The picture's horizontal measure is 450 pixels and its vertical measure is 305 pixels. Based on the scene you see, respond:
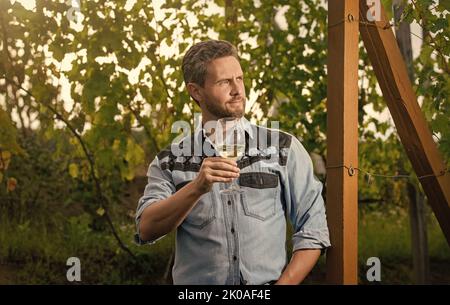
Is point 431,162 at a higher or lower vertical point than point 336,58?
lower

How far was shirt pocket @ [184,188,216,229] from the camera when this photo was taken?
8.86 feet

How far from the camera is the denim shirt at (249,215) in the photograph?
269 cm

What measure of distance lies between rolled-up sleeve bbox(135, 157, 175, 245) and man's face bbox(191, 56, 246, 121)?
254mm

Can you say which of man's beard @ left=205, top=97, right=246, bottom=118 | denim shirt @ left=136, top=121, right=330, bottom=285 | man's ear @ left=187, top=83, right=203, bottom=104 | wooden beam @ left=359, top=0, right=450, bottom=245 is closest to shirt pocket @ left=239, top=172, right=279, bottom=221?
denim shirt @ left=136, top=121, right=330, bottom=285

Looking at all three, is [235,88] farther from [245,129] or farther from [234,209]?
[234,209]

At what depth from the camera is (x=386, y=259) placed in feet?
22.9

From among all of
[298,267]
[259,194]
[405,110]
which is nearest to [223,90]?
[259,194]

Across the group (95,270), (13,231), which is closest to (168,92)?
(95,270)

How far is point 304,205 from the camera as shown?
2.77m

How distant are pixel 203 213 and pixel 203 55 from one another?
58cm

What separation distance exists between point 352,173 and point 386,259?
4.17 metres

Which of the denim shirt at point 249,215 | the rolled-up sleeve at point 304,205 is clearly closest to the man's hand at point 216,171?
the denim shirt at point 249,215

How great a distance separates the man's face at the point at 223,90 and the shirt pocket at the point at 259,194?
0.77ft

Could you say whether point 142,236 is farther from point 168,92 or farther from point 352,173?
point 168,92
